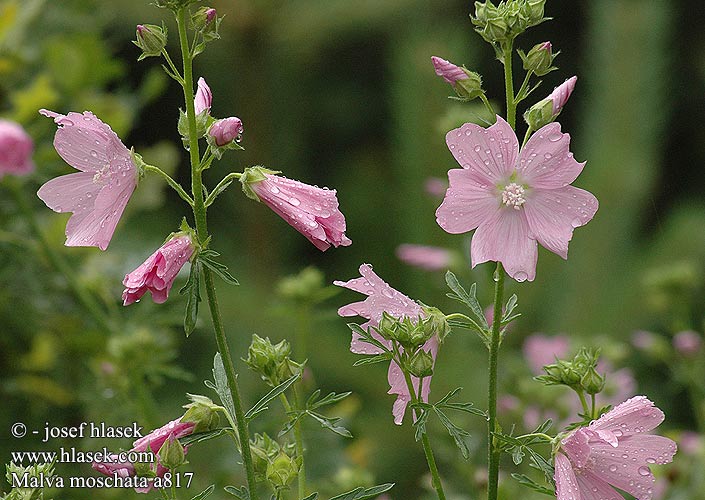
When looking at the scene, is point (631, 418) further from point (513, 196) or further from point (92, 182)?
point (92, 182)

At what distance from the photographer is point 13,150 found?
89cm

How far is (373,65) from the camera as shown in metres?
2.56

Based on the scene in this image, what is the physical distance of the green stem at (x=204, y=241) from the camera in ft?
1.48

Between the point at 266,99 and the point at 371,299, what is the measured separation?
1.46 metres

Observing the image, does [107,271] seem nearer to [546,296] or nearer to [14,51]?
[14,51]

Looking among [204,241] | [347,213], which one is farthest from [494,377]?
[347,213]

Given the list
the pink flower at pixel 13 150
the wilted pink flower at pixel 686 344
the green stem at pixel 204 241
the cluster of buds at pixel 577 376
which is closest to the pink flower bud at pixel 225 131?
the green stem at pixel 204 241

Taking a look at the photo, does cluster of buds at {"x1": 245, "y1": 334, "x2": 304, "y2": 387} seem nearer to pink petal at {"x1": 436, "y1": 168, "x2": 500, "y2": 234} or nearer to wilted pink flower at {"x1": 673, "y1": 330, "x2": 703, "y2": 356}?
pink petal at {"x1": 436, "y1": 168, "x2": 500, "y2": 234}

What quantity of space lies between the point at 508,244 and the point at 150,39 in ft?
0.67

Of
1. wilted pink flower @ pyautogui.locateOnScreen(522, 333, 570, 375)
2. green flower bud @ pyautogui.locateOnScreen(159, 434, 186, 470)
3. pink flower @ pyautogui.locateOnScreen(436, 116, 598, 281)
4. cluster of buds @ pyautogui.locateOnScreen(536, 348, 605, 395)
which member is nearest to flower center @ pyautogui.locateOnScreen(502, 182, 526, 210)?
pink flower @ pyautogui.locateOnScreen(436, 116, 598, 281)

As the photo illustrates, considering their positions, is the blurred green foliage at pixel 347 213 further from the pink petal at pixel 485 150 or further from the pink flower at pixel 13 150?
the pink petal at pixel 485 150

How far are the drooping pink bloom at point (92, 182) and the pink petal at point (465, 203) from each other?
0.16m

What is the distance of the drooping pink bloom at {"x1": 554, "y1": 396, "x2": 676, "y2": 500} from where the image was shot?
475 millimetres

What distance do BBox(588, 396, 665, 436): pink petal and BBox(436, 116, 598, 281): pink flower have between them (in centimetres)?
8
